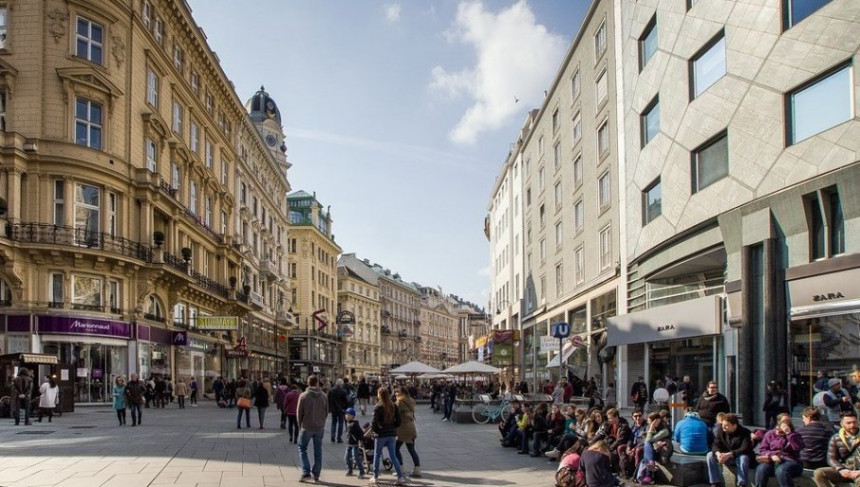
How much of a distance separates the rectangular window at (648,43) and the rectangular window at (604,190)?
5.87m

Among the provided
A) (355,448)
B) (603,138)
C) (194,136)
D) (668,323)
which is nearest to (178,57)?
(194,136)

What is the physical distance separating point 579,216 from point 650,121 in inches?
460

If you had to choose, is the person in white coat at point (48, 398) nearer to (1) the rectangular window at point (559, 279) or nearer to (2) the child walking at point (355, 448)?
(2) the child walking at point (355, 448)

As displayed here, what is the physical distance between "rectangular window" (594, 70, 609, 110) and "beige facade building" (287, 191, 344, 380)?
190ft

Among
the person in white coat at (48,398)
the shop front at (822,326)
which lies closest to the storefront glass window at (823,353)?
the shop front at (822,326)

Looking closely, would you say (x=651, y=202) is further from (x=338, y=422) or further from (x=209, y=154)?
(x=209, y=154)

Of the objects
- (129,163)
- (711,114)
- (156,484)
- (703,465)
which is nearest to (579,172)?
(711,114)

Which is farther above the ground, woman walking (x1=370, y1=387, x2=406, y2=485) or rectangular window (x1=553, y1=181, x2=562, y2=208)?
rectangular window (x1=553, y1=181, x2=562, y2=208)

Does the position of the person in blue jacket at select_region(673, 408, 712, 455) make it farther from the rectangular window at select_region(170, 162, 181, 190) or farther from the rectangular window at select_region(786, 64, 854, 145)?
the rectangular window at select_region(170, 162, 181, 190)

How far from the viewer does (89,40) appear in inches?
1313

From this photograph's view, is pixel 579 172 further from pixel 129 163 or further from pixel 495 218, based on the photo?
pixel 495 218

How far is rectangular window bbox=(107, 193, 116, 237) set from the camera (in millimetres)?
33906

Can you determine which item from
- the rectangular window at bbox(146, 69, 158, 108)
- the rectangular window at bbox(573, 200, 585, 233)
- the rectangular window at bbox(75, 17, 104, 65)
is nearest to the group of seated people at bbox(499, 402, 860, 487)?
the rectangular window at bbox(573, 200, 585, 233)

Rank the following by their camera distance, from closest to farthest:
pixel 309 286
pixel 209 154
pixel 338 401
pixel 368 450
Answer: pixel 368 450, pixel 338 401, pixel 209 154, pixel 309 286
